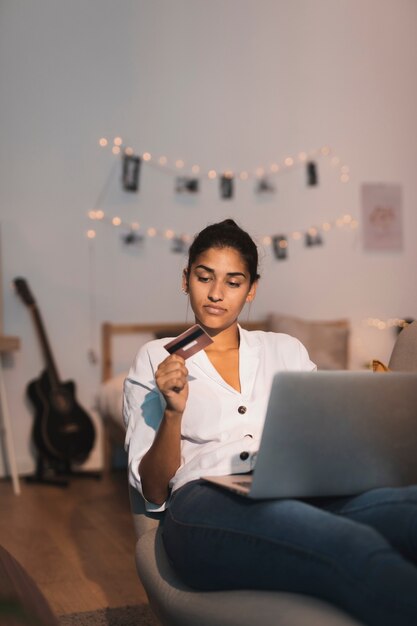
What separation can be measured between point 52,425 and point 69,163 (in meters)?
1.29

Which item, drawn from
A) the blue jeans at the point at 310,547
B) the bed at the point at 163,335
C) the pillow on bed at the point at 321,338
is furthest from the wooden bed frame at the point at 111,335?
the blue jeans at the point at 310,547

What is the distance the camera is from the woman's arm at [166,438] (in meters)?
1.50

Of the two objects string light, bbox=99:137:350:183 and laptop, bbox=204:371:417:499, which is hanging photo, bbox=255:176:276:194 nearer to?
string light, bbox=99:137:350:183

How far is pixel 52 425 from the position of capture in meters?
4.08

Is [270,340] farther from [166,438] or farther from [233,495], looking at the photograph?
[233,495]

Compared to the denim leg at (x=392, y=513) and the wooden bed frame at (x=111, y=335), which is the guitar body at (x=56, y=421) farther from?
the denim leg at (x=392, y=513)

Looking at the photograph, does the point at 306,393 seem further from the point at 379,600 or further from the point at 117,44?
the point at 117,44

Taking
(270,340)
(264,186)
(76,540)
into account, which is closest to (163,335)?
(264,186)

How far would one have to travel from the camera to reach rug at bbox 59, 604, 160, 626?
2225 mm

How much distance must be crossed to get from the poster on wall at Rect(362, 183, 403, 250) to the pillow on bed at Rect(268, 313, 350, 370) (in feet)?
2.16

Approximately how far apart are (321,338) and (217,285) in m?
2.74

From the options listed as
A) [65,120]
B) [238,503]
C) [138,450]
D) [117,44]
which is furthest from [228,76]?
[238,503]

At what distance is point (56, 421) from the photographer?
4.09 meters

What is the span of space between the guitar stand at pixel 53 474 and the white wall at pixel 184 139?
0.36ft
